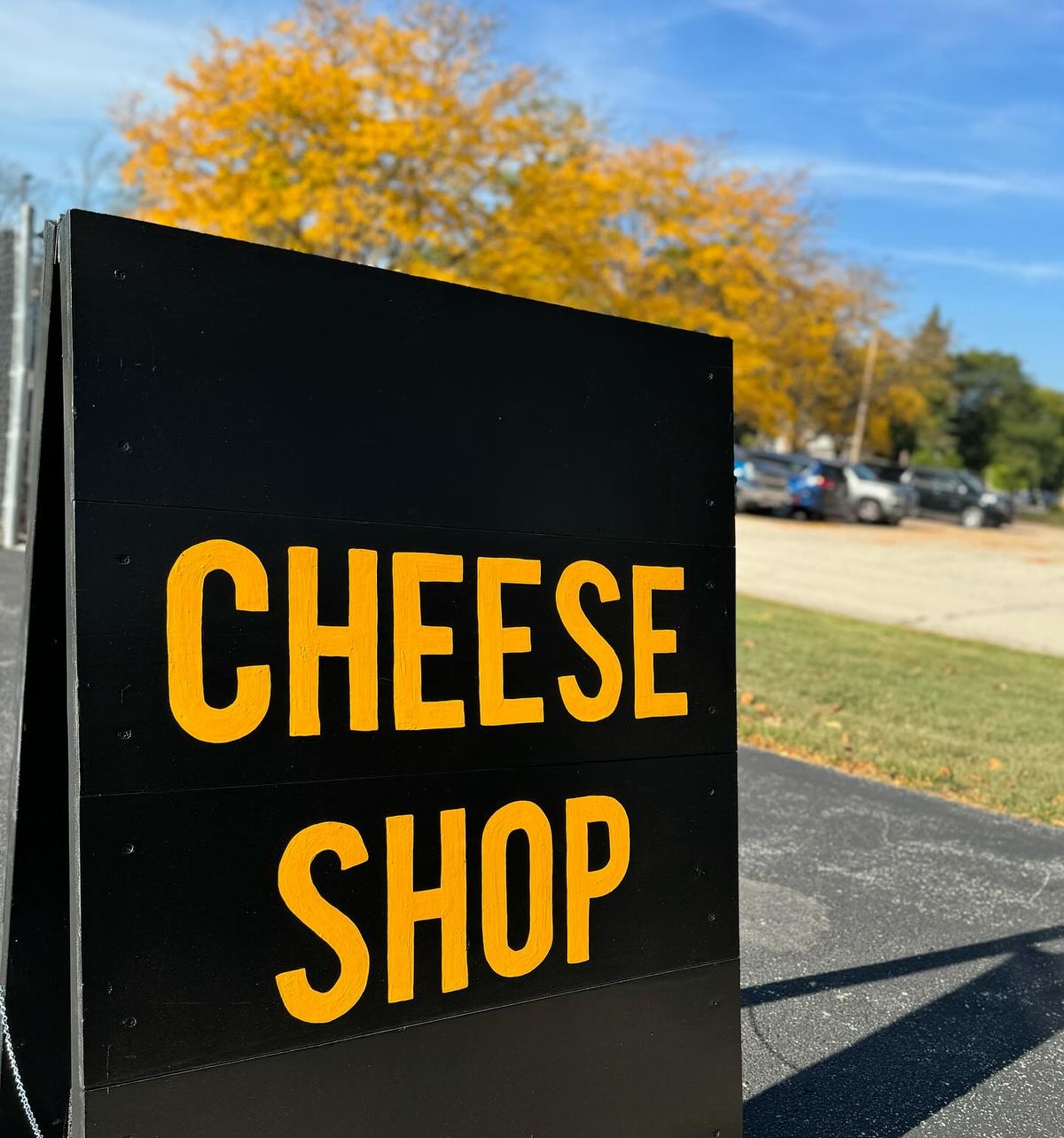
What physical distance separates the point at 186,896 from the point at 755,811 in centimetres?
402

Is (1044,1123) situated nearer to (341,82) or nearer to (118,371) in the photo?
(118,371)

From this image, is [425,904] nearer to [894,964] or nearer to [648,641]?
[648,641]

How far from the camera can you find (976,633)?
558 inches

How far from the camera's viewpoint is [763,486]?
96.3ft

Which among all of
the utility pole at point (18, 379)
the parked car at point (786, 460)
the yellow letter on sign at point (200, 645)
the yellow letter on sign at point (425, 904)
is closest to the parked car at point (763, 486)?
the parked car at point (786, 460)

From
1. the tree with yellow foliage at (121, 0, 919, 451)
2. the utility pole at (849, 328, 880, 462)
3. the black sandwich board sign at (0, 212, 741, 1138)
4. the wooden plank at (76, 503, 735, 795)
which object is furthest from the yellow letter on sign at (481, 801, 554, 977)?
the utility pole at (849, 328, 880, 462)

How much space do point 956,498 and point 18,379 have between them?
32.2m

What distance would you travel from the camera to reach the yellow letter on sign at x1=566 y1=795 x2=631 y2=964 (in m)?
2.39

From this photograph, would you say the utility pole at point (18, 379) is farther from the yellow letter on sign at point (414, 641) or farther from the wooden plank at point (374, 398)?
the yellow letter on sign at point (414, 641)

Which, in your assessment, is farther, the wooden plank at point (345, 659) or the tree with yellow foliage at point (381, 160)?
the tree with yellow foliage at point (381, 160)

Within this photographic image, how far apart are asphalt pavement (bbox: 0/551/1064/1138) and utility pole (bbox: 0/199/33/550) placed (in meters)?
4.52

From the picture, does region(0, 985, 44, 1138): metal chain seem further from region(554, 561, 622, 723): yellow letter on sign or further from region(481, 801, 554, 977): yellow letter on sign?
region(554, 561, 622, 723): yellow letter on sign

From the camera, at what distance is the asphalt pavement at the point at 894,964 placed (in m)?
3.11

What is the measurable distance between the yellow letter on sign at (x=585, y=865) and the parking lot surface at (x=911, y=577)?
7987 millimetres
